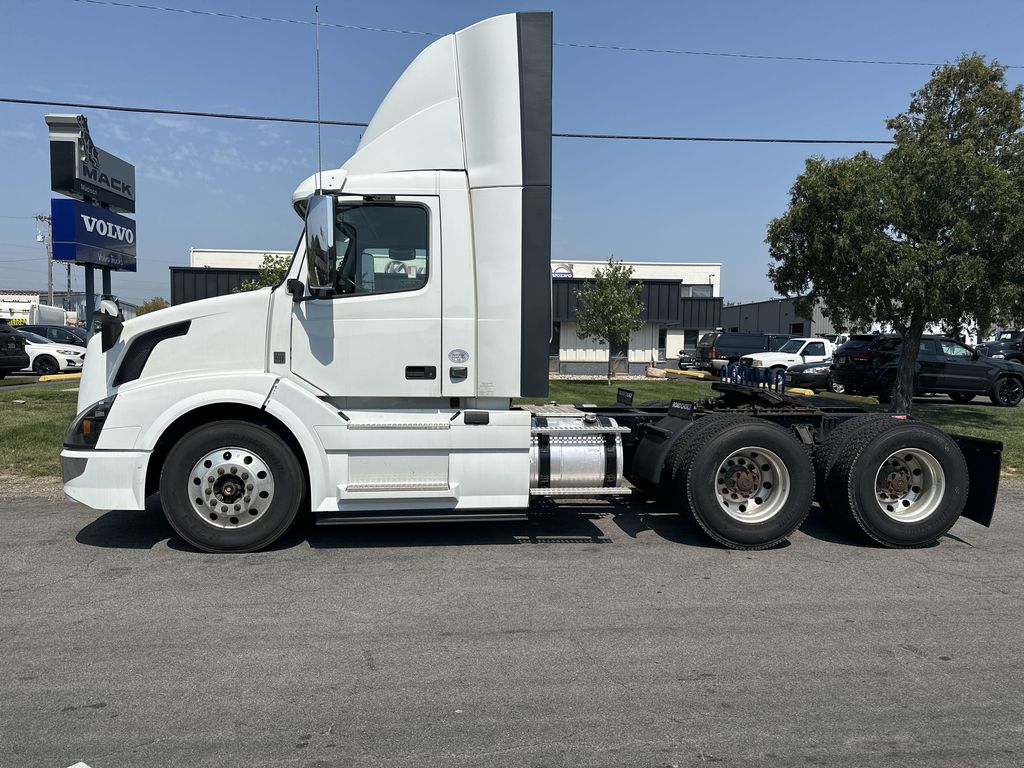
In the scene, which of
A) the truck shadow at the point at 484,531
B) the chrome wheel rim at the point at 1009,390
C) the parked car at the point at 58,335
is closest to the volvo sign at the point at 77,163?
the truck shadow at the point at 484,531

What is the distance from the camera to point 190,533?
5461 millimetres

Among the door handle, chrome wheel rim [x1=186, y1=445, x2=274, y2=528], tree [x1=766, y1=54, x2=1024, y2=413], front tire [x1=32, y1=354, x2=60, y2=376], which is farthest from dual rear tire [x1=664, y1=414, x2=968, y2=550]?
front tire [x1=32, y1=354, x2=60, y2=376]

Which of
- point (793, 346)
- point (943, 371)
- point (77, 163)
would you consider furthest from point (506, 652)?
point (793, 346)

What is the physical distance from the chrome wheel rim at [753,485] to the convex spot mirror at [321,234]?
11.7ft

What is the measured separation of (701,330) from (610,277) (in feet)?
48.8

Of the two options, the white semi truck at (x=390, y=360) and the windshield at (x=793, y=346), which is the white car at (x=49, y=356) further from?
the windshield at (x=793, y=346)

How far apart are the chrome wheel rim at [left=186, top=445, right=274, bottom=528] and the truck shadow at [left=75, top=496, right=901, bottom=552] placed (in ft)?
1.50

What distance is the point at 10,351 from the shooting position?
65.4 ft

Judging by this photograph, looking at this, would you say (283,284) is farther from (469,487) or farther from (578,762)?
(578,762)

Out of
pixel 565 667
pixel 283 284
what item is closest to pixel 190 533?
pixel 283 284

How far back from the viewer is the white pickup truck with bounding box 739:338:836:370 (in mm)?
24906

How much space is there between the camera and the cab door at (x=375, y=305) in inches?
217

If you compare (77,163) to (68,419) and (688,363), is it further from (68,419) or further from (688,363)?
(688,363)

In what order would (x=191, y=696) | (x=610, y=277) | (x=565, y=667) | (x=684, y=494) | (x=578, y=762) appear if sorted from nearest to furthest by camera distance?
(x=578, y=762), (x=191, y=696), (x=565, y=667), (x=684, y=494), (x=610, y=277)
